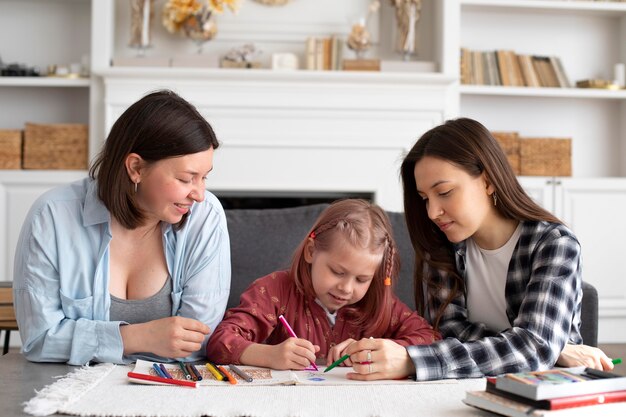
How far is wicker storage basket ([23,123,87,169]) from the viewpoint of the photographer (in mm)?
4145

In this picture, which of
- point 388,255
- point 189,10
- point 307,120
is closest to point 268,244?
point 388,255

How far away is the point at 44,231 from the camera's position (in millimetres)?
1732

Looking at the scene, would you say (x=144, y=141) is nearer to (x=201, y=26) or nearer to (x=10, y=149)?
(x=201, y=26)

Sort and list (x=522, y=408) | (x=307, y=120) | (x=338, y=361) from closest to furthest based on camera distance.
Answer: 1. (x=522, y=408)
2. (x=338, y=361)
3. (x=307, y=120)

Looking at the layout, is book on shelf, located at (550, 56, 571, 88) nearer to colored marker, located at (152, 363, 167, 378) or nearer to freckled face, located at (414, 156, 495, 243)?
freckled face, located at (414, 156, 495, 243)

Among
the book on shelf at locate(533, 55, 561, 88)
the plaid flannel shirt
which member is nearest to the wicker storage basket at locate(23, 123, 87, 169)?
the book on shelf at locate(533, 55, 561, 88)

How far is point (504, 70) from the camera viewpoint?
445 cm

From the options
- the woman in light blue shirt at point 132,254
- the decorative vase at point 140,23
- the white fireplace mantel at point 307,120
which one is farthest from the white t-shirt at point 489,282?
the decorative vase at point 140,23

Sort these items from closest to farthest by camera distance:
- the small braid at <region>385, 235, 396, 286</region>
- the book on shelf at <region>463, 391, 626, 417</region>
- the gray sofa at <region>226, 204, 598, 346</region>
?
the book on shelf at <region>463, 391, 626, 417</region> < the small braid at <region>385, 235, 396, 286</region> < the gray sofa at <region>226, 204, 598, 346</region>

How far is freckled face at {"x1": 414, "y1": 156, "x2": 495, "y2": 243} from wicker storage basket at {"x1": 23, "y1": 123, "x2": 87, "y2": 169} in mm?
2737

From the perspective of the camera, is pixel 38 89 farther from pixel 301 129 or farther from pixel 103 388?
pixel 103 388

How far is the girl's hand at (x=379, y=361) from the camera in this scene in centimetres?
152

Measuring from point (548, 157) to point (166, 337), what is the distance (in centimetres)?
314

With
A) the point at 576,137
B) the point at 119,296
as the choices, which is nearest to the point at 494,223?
the point at 119,296
